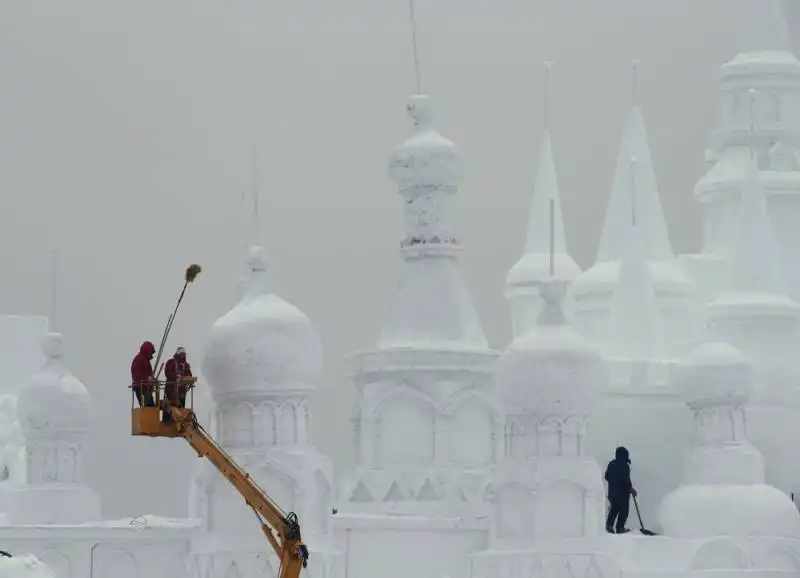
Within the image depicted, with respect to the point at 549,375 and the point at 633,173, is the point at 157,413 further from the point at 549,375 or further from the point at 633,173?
the point at 633,173

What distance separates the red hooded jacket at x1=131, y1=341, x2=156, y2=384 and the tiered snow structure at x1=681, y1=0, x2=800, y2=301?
11.0m

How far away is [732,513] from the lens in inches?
1527

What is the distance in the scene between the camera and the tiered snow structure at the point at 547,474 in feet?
121

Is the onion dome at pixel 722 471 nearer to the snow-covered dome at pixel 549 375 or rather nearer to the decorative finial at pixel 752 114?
the snow-covered dome at pixel 549 375

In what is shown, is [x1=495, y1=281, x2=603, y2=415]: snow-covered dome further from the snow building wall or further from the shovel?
the snow building wall

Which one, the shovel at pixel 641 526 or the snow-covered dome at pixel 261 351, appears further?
the shovel at pixel 641 526

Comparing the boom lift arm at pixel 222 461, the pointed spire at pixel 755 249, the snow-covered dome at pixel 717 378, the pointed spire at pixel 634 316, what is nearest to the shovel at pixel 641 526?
the snow-covered dome at pixel 717 378

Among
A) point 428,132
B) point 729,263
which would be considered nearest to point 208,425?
point 428,132

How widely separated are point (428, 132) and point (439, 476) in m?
4.78

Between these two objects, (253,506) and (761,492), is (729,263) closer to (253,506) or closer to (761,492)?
(761,492)

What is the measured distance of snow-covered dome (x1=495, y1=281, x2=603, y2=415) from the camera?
1460 inches

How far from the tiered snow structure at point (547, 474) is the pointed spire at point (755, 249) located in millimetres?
5443

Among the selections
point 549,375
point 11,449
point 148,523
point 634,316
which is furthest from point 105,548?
point 634,316

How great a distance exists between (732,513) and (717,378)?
1800 millimetres
